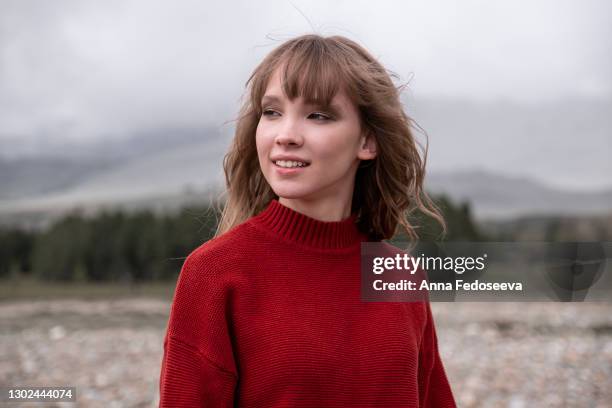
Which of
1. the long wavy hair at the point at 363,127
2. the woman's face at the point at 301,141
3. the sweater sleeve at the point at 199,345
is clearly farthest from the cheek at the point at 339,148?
the sweater sleeve at the point at 199,345

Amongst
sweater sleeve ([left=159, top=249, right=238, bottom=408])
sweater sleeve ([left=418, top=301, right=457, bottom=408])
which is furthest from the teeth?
sweater sleeve ([left=418, top=301, right=457, bottom=408])

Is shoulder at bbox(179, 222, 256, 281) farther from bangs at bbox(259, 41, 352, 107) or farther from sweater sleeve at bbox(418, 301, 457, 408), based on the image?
sweater sleeve at bbox(418, 301, 457, 408)

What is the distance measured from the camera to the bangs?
2.20 meters

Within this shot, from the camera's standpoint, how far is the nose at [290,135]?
2172 millimetres

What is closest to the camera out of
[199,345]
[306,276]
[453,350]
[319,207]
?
[199,345]

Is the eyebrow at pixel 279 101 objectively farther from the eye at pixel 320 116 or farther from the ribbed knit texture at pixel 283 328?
the ribbed knit texture at pixel 283 328

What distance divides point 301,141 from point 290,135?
0.14 feet

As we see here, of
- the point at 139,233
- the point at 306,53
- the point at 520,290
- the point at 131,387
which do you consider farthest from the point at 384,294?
the point at 139,233

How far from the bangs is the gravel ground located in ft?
26.2

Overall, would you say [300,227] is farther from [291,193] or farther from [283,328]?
[283,328]

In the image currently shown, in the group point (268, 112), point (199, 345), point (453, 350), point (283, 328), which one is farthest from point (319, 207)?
point (453, 350)

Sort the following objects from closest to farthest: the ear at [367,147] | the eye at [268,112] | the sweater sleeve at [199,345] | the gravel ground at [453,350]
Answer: the sweater sleeve at [199,345] → the eye at [268,112] → the ear at [367,147] → the gravel ground at [453,350]

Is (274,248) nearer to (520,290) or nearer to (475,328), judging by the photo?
(520,290)

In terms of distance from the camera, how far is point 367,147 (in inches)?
96.7
